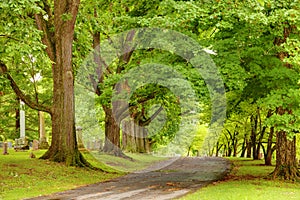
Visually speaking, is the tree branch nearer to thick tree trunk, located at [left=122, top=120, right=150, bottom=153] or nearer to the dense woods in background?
the dense woods in background

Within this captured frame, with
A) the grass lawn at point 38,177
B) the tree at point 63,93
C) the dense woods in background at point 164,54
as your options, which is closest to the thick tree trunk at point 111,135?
the dense woods in background at point 164,54

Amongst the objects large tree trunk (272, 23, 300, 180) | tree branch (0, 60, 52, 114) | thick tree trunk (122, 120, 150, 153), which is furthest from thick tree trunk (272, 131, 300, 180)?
thick tree trunk (122, 120, 150, 153)

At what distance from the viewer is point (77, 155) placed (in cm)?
2336

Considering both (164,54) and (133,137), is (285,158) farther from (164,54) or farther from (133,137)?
(133,137)

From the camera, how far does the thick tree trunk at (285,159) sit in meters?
19.9

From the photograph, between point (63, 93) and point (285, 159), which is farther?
point (63, 93)

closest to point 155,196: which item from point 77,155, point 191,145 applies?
point 77,155

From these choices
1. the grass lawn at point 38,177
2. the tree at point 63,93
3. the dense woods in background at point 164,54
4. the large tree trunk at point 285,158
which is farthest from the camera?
the tree at point 63,93

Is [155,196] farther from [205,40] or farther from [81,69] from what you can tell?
[81,69]

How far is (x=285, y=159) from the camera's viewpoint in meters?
20.0

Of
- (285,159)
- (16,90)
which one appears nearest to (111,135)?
(16,90)

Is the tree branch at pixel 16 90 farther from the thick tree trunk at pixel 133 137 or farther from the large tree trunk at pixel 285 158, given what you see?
the thick tree trunk at pixel 133 137

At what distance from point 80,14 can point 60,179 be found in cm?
1109

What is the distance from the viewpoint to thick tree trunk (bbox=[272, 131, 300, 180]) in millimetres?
19930
